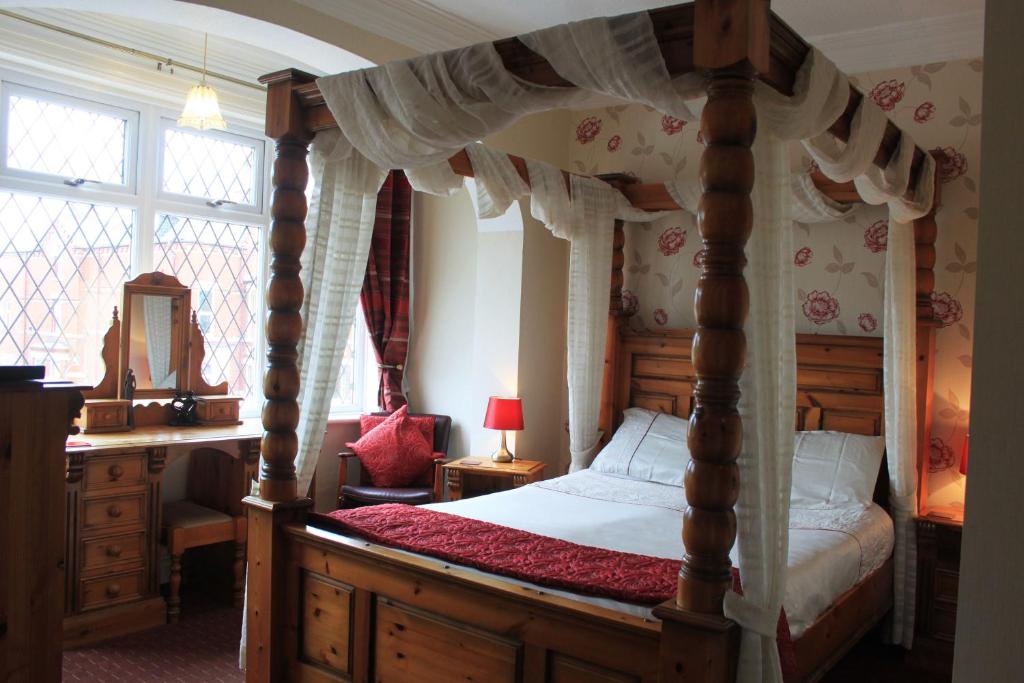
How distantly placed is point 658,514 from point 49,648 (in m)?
2.56

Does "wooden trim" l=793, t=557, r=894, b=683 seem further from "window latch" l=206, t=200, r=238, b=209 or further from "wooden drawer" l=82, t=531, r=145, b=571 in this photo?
"window latch" l=206, t=200, r=238, b=209

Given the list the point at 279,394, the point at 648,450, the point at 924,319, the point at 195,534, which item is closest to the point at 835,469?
the point at 924,319

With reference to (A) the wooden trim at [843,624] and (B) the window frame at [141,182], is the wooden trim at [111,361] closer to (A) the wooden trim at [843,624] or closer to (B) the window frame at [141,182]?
(B) the window frame at [141,182]

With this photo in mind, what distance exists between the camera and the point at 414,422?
5.07 meters

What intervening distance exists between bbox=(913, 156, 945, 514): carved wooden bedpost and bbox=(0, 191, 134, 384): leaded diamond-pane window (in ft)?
13.1

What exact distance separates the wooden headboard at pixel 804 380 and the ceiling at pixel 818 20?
1433 millimetres

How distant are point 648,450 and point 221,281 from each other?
105 inches

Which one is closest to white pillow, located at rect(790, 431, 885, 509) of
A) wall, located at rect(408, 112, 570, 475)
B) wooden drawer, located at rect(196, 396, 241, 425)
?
wall, located at rect(408, 112, 570, 475)

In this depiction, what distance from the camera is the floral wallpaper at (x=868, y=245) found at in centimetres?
389

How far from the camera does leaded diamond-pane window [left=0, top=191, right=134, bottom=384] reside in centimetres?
409

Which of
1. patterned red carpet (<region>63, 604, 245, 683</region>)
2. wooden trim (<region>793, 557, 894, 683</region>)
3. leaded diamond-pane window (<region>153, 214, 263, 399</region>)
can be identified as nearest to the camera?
wooden trim (<region>793, 557, 894, 683</region>)

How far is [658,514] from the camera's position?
11.7 ft

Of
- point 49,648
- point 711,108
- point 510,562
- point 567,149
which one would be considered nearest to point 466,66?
point 711,108

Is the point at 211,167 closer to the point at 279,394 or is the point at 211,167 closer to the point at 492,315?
the point at 492,315
